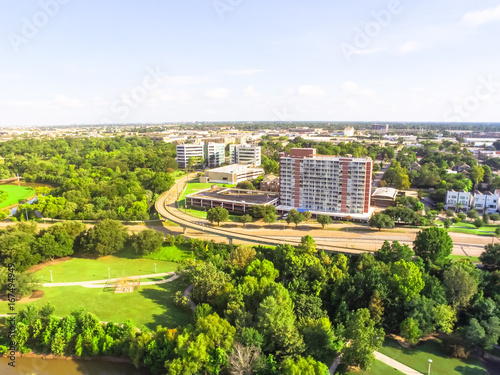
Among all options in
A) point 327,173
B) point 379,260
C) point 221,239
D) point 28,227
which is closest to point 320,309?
point 379,260

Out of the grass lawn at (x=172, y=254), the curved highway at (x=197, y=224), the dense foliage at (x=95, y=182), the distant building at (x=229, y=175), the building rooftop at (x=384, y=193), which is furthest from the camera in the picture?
the distant building at (x=229, y=175)

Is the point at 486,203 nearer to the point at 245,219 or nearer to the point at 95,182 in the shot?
the point at 245,219

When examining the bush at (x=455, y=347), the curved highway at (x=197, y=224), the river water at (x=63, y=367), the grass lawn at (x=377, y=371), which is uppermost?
the curved highway at (x=197, y=224)

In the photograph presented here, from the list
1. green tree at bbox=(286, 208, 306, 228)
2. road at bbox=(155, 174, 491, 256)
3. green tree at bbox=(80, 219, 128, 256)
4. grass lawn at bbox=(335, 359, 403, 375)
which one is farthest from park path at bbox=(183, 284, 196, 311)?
green tree at bbox=(286, 208, 306, 228)

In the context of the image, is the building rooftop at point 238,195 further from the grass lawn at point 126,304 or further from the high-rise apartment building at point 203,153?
the high-rise apartment building at point 203,153

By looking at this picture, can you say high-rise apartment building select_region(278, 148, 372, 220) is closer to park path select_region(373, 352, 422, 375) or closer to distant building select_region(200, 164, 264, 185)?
distant building select_region(200, 164, 264, 185)

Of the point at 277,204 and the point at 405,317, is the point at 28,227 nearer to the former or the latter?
the point at 277,204

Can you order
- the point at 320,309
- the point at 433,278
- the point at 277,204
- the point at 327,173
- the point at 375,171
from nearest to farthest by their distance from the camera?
1. the point at 320,309
2. the point at 433,278
3. the point at 327,173
4. the point at 277,204
5. the point at 375,171

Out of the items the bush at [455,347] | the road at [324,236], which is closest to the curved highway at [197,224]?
the road at [324,236]
